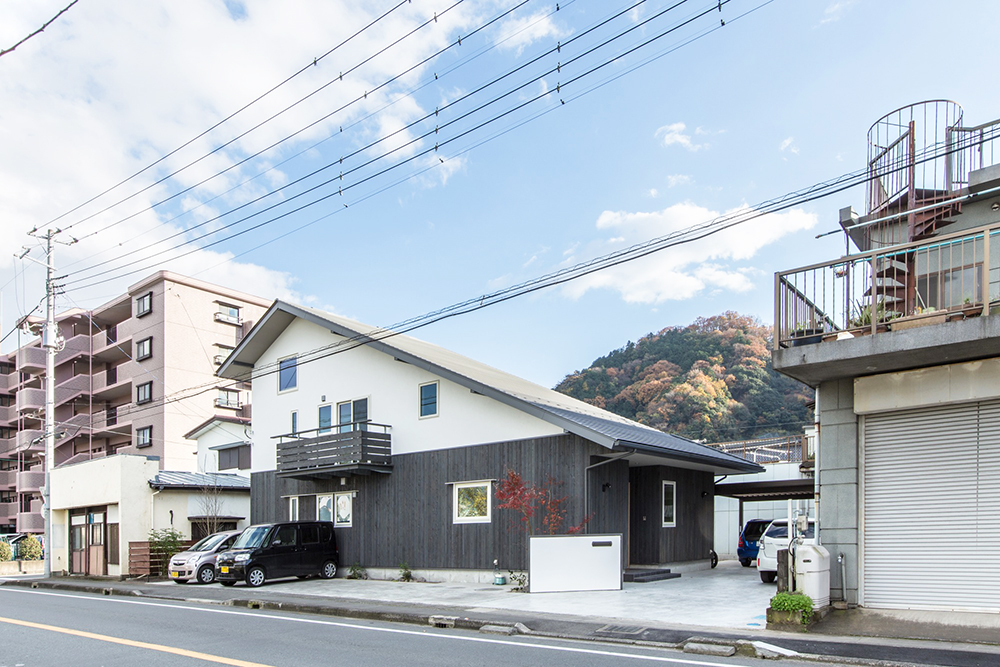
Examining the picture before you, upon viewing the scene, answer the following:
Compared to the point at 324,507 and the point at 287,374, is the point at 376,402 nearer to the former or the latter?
the point at 324,507

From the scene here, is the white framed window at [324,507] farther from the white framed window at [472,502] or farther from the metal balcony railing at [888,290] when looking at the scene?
the metal balcony railing at [888,290]

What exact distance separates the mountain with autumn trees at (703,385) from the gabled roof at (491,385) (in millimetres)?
19302

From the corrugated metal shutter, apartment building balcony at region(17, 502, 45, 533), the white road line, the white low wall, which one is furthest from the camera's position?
apartment building balcony at region(17, 502, 45, 533)

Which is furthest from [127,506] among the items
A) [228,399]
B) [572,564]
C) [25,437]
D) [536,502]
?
[25,437]

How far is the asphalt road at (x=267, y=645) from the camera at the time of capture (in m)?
9.46

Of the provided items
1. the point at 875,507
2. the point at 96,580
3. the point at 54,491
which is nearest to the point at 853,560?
the point at 875,507

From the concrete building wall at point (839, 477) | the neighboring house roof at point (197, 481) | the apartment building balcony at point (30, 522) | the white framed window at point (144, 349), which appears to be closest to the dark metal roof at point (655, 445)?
the concrete building wall at point (839, 477)

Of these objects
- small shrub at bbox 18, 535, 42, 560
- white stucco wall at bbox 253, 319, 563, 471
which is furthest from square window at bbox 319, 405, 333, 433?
small shrub at bbox 18, 535, 42, 560

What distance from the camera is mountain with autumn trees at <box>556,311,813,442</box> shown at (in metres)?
44.4

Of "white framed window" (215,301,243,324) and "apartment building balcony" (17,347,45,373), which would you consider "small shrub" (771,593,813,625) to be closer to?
"white framed window" (215,301,243,324)

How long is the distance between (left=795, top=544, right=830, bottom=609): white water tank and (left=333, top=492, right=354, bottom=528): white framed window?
49.0ft

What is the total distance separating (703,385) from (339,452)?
2801cm

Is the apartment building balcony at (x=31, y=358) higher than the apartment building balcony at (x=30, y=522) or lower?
higher

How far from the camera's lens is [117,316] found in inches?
2020
